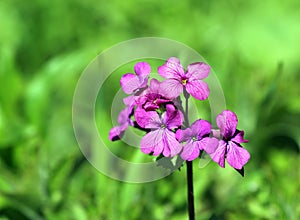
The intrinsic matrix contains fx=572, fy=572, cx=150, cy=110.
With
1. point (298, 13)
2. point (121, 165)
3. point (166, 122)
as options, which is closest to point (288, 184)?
point (121, 165)

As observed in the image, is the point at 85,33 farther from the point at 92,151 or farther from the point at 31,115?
the point at 92,151

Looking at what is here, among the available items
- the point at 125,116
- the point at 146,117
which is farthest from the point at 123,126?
the point at 146,117

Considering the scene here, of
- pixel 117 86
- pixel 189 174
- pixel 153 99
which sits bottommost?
pixel 189 174

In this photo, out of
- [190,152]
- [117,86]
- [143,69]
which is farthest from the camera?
[117,86]

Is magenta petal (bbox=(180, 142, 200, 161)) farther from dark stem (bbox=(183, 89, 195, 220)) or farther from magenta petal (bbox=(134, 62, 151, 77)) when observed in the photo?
magenta petal (bbox=(134, 62, 151, 77))

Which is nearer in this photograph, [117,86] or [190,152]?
[190,152]

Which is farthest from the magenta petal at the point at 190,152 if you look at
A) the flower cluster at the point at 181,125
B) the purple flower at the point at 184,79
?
the purple flower at the point at 184,79

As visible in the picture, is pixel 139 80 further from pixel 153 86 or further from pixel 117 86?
pixel 117 86
